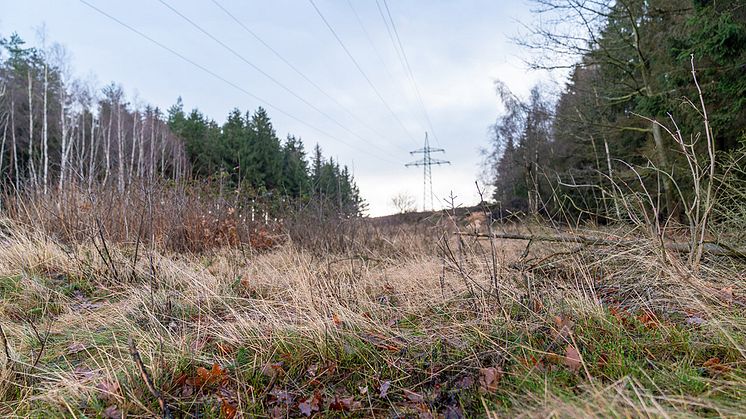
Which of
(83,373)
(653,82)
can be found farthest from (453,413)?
(653,82)

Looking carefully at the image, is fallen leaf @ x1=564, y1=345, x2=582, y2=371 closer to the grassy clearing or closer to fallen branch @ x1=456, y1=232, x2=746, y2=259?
the grassy clearing

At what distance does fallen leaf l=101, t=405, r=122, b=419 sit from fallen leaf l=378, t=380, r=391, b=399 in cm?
100

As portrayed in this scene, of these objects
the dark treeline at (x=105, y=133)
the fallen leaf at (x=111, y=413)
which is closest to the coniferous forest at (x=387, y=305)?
the fallen leaf at (x=111, y=413)

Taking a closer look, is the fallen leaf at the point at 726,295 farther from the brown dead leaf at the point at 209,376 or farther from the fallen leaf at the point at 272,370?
the brown dead leaf at the point at 209,376

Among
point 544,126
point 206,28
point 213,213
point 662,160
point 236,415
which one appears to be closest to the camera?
point 236,415

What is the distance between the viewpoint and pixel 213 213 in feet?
18.4

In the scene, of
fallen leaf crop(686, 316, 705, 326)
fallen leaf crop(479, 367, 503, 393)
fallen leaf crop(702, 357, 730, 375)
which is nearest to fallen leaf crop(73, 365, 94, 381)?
fallen leaf crop(479, 367, 503, 393)

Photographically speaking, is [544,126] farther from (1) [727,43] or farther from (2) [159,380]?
(2) [159,380]

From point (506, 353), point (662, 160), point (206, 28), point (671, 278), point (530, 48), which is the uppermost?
point (206, 28)

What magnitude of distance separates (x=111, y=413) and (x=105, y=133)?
26830 mm

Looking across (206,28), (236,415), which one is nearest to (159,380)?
(236,415)

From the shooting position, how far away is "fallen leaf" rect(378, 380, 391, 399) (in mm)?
1482

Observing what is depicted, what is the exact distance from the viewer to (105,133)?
22.1m

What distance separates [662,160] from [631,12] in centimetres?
374
